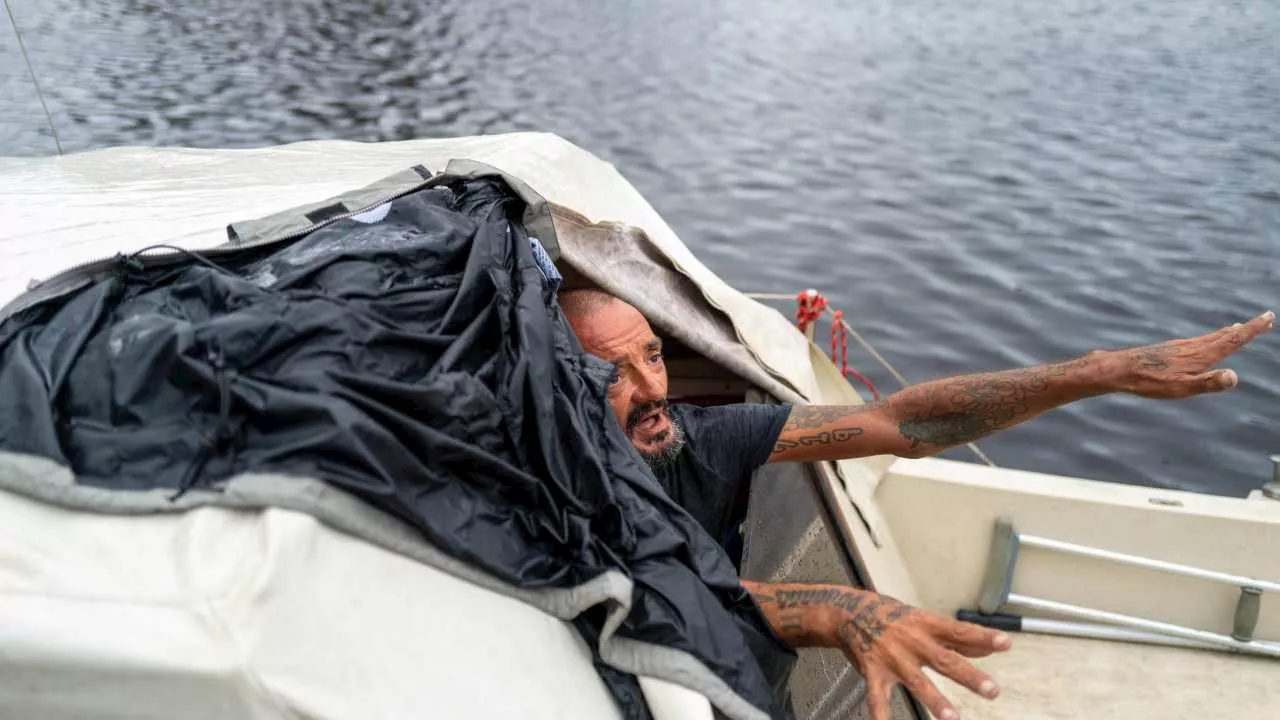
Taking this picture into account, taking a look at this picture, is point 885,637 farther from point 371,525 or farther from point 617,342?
point 617,342

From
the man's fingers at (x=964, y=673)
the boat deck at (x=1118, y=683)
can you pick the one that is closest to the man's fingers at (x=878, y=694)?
the man's fingers at (x=964, y=673)

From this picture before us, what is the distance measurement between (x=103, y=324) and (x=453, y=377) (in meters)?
0.73

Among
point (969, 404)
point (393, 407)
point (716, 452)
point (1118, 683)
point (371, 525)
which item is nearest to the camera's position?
point (371, 525)

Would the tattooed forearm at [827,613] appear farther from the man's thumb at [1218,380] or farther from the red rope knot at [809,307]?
the red rope knot at [809,307]

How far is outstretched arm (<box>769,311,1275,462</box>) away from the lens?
256 cm

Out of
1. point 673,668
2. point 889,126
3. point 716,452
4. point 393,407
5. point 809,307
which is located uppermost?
point 393,407

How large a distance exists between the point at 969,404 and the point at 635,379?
3.59ft

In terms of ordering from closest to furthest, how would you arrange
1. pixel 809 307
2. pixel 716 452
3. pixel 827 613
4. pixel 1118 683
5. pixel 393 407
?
pixel 393 407
pixel 827 613
pixel 716 452
pixel 1118 683
pixel 809 307

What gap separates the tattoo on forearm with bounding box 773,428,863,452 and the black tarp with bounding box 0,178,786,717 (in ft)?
3.21

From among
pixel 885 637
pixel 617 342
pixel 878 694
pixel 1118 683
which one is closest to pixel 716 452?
pixel 617 342

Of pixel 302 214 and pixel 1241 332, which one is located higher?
pixel 302 214

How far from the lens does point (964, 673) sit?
76.8 inches

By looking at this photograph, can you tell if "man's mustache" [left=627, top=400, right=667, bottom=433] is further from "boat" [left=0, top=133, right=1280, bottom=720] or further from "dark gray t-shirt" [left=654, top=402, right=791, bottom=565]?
"boat" [left=0, top=133, right=1280, bottom=720]

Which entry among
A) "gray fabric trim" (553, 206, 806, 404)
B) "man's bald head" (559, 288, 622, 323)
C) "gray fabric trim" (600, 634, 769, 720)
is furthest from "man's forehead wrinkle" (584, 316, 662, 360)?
"gray fabric trim" (600, 634, 769, 720)
